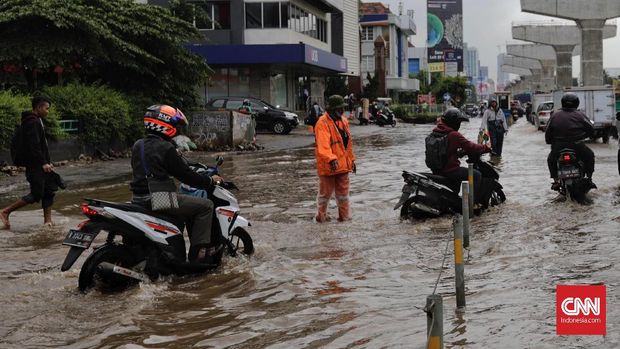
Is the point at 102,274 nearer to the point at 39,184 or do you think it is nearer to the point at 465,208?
the point at 465,208

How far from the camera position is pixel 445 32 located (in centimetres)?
9231

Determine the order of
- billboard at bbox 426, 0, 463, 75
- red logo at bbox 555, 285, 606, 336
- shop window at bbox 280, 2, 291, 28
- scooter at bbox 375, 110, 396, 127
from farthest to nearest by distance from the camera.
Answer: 1. billboard at bbox 426, 0, 463, 75
2. scooter at bbox 375, 110, 396, 127
3. shop window at bbox 280, 2, 291, 28
4. red logo at bbox 555, 285, 606, 336

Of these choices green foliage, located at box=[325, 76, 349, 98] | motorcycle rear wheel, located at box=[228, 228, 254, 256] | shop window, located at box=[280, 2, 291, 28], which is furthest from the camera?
green foliage, located at box=[325, 76, 349, 98]

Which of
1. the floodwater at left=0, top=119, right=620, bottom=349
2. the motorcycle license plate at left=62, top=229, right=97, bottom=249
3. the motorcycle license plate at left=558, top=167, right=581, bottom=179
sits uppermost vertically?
the motorcycle license plate at left=558, top=167, right=581, bottom=179

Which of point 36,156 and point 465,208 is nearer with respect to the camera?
point 465,208

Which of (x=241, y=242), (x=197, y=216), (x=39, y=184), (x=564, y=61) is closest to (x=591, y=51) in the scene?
(x=564, y=61)

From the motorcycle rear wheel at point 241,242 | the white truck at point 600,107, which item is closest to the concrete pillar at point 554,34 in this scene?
the white truck at point 600,107

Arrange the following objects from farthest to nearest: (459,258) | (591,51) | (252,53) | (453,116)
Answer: (591,51) → (252,53) → (453,116) → (459,258)

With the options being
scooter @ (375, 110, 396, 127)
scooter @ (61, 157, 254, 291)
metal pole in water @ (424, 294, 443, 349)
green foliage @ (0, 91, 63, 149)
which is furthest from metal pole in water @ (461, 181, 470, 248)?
scooter @ (375, 110, 396, 127)

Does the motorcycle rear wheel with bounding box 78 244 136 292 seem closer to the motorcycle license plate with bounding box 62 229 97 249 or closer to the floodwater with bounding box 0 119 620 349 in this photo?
the floodwater with bounding box 0 119 620 349

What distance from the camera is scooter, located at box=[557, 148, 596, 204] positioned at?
470 inches

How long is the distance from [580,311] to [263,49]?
35695mm

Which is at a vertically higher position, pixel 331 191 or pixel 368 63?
pixel 368 63

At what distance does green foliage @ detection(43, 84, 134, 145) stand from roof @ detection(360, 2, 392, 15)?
249ft
